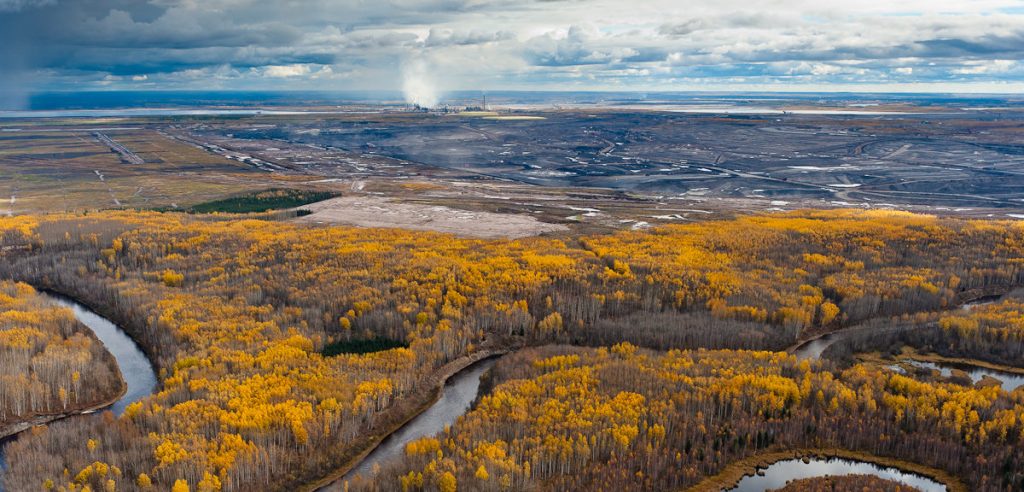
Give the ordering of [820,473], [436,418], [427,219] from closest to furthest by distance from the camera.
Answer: [820,473] < [436,418] < [427,219]

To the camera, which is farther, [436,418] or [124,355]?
[124,355]

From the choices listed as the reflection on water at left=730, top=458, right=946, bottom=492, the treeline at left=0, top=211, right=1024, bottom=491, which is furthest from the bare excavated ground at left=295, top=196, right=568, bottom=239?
the reflection on water at left=730, top=458, right=946, bottom=492

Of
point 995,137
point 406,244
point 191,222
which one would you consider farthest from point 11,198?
point 995,137

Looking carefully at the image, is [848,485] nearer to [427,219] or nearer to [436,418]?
[436,418]

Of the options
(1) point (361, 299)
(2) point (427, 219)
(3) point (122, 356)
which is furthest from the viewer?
(2) point (427, 219)

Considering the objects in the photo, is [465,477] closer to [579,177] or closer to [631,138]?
[579,177]

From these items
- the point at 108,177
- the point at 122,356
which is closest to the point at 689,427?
the point at 122,356
